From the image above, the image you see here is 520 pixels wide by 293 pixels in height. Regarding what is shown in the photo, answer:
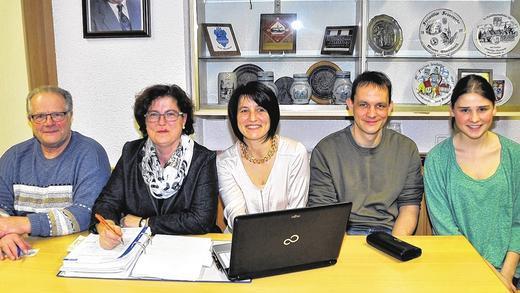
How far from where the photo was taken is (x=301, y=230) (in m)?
1.36

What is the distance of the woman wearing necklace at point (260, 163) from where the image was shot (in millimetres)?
2018

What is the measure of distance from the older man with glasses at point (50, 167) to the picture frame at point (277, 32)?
134 centimetres

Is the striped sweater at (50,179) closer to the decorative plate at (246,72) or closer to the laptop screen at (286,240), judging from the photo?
the laptop screen at (286,240)

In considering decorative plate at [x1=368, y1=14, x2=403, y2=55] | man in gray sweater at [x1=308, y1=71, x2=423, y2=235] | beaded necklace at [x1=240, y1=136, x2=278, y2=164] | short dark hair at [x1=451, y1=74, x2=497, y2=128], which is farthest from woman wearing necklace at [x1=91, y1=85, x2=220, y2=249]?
decorative plate at [x1=368, y1=14, x2=403, y2=55]

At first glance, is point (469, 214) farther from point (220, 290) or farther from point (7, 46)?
point (7, 46)

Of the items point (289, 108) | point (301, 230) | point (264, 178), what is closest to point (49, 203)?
point (264, 178)

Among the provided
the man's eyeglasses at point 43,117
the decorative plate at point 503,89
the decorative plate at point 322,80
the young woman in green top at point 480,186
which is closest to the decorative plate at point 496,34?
the decorative plate at point 503,89

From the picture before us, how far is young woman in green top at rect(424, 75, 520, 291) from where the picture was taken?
1932 mm

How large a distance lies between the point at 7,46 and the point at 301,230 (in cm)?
228

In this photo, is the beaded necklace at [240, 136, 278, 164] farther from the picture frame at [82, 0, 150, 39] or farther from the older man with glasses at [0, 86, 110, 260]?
the picture frame at [82, 0, 150, 39]

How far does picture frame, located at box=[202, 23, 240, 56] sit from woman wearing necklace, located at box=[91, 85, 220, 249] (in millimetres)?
927

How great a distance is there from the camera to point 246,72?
2.92 m

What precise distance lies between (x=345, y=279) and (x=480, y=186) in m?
0.90

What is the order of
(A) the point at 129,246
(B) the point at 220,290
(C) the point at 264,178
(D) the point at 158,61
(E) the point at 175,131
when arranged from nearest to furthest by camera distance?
(B) the point at 220,290, (A) the point at 129,246, (E) the point at 175,131, (C) the point at 264,178, (D) the point at 158,61
